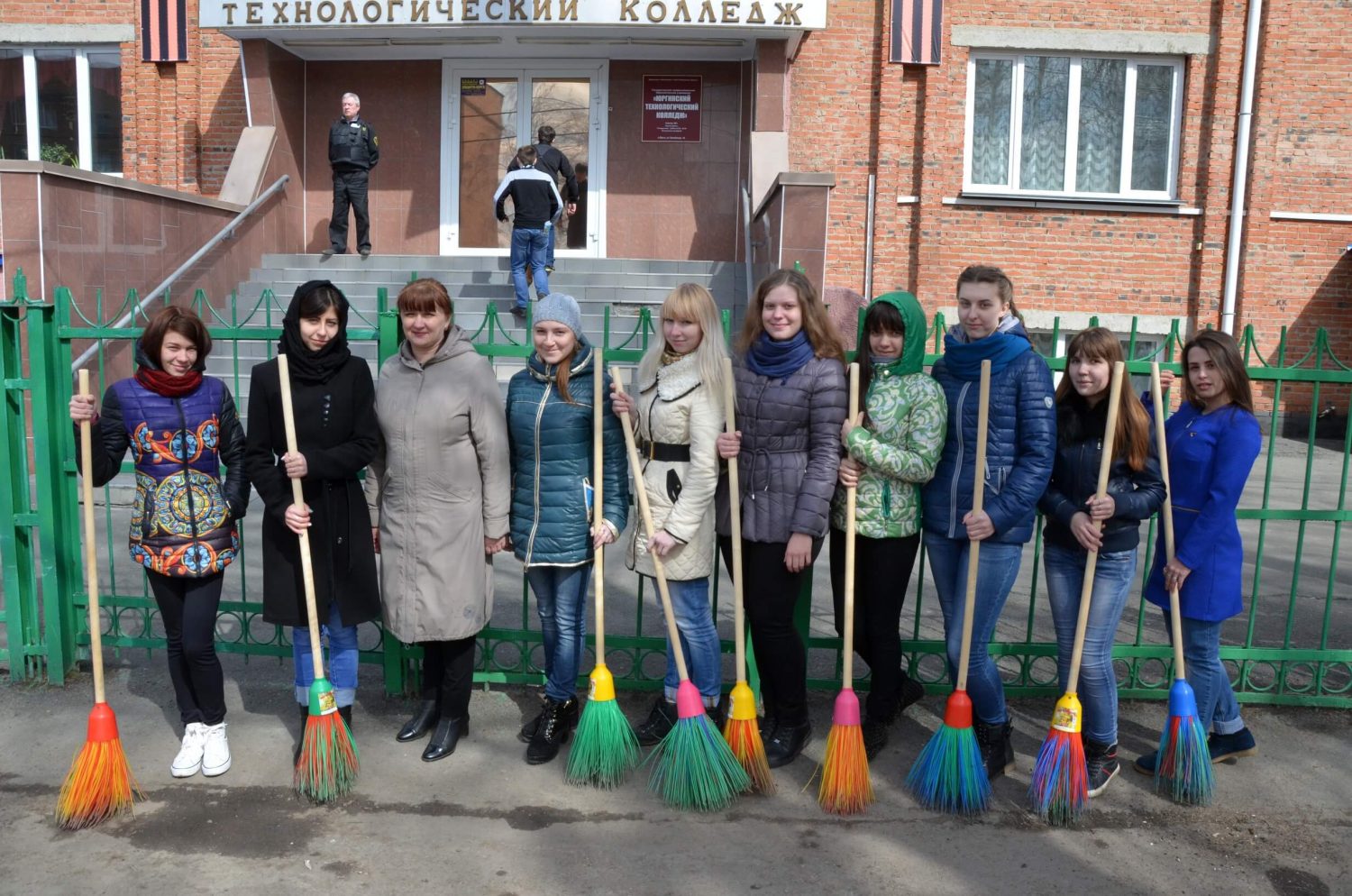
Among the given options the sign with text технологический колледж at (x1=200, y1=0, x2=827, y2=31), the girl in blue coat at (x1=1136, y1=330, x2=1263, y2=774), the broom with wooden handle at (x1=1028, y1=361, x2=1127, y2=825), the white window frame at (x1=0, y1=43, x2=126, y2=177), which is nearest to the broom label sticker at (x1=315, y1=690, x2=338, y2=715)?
the broom with wooden handle at (x1=1028, y1=361, x2=1127, y2=825)

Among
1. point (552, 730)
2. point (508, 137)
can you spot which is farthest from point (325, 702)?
point (508, 137)

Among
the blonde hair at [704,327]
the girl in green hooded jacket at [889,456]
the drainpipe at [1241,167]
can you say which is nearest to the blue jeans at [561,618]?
the blonde hair at [704,327]

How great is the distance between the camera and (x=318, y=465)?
11.7 feet

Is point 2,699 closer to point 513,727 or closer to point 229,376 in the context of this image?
point 513,727

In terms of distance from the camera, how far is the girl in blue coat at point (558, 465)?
3732mm

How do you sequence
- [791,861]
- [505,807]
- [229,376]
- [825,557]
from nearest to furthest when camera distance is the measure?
[791,861] → [505,807] → [825,557] → [229,376]

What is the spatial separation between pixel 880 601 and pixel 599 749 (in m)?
1.10

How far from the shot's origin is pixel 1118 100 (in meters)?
12.9

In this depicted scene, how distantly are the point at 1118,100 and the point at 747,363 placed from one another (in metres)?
11.2

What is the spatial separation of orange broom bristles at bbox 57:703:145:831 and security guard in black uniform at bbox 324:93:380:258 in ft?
28.3

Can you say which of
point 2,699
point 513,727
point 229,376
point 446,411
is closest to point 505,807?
point 513,727

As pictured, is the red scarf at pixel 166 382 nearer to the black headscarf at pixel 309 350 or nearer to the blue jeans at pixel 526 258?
the black headscarf at pixel 309 350

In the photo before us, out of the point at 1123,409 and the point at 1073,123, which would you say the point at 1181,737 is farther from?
the point at 1073,123

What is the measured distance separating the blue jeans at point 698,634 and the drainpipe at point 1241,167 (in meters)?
10.7
